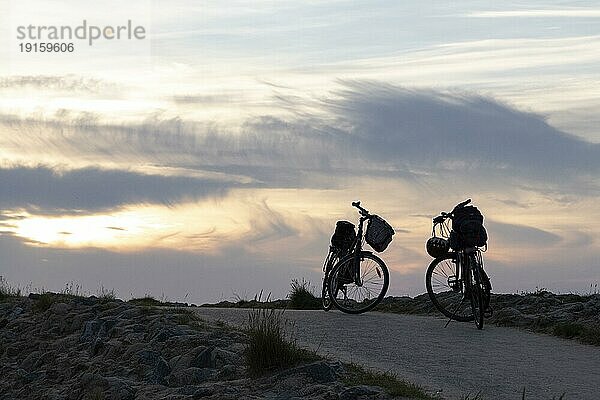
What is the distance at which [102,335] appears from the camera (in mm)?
15875

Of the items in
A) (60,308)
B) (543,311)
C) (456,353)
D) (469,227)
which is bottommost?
(456,353)

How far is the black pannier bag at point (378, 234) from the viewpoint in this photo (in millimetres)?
18109

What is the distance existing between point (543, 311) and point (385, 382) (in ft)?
29.2

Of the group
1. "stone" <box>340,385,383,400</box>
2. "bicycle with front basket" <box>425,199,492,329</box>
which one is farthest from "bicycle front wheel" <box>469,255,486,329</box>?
"stone" <box>340,385,383,400</box>

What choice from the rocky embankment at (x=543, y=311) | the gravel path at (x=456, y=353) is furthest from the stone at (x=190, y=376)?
the rocky embankment at (x=543, y=311)

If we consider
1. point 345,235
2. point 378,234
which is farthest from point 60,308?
point 378,234

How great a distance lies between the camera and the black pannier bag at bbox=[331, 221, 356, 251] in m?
18.7

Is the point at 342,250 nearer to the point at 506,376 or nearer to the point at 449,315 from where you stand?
the point at 449,315

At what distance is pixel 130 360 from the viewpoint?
A: 550 inches

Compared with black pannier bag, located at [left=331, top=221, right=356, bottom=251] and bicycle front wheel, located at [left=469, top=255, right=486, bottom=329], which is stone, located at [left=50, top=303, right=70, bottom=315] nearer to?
black pannier bag, located at [left=331, top=221, right=356, bottom=251]

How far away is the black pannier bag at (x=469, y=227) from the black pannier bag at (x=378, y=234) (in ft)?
5.11

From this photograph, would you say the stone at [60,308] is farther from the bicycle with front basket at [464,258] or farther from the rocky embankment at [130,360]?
the bicycle with front basket at [464,258]

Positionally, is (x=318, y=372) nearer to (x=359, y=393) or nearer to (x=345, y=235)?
(x=359, y=393)

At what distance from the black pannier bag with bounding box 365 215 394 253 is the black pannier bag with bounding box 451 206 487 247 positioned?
1.56m
